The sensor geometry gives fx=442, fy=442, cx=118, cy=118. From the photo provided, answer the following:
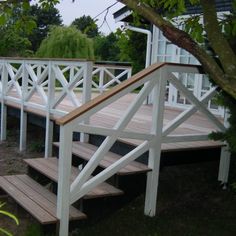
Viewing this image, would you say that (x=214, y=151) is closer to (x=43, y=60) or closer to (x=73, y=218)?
(x=73, y=218)

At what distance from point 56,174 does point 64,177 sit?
855 mm

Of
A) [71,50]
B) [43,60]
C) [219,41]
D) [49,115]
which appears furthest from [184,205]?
[71,50]

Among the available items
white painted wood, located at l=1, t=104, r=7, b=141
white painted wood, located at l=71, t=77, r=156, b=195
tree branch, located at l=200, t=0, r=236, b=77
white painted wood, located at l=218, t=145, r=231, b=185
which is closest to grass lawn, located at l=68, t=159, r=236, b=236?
white painted wood, located at l=218, t=145, r=231, b=185

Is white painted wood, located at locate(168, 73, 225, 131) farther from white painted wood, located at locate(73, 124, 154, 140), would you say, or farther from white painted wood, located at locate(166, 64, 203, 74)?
white painted wood, located at locate(73, 124, 154, 140)

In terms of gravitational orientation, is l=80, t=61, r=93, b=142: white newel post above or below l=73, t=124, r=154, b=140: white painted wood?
above

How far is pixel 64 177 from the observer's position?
399 cm

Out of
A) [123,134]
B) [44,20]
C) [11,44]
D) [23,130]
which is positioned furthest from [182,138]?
[44,20]

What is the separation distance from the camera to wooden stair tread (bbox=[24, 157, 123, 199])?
14.2ft

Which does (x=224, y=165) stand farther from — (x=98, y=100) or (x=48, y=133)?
(x=48, y=133)

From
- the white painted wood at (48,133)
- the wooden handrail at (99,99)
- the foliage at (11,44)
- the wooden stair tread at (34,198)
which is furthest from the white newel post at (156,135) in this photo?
the foliage at (11,44)

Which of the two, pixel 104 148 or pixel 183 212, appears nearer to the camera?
pixel 104 148

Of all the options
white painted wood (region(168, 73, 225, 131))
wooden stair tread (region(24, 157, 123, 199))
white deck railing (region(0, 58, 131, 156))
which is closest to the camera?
wooden stair tread (region(24, 157, 123, 199))

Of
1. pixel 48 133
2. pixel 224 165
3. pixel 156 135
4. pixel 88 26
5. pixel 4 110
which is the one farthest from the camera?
pixel 4 110

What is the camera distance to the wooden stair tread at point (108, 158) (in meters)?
4.56
